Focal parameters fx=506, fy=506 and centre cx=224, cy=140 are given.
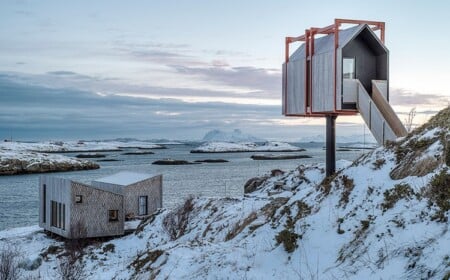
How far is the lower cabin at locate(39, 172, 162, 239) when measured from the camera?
35.9 metres

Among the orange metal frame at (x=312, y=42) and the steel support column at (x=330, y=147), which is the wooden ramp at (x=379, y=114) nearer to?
the orange metal frame at (x=312, y=42)

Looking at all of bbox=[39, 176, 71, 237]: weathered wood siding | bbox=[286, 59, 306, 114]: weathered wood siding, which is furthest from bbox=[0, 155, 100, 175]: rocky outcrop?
bbox=[286, 59, 306, 114]: weathered wood siding

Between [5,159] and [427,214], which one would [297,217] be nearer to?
[427,214]

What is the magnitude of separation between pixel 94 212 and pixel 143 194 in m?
5.49

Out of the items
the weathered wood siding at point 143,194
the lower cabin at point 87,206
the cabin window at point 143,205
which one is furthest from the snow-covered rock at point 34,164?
→ the cabin window at point 143,205

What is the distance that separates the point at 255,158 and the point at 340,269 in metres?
185

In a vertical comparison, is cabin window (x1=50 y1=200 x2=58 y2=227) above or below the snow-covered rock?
above

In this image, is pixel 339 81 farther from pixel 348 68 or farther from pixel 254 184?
pixel 254 184

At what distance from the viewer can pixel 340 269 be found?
8672mm

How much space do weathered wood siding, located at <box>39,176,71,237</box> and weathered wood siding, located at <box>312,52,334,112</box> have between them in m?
20.9

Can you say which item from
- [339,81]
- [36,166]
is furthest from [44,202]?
[36,166]

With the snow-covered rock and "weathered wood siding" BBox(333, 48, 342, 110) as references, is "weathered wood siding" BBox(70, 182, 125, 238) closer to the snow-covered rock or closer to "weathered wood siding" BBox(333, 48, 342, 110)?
"weathered wood siding" BBox(333, 48, 342, 110)

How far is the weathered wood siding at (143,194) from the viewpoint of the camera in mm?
40312

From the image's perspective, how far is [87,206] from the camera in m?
36.2
